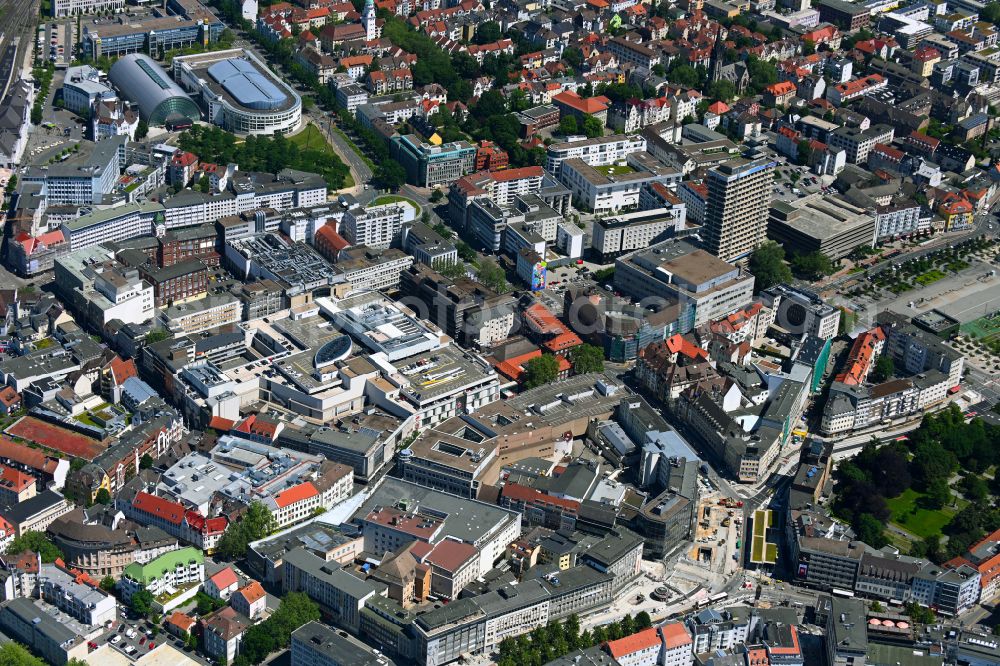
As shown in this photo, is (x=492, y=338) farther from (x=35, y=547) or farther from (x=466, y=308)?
(x=35, y=547)

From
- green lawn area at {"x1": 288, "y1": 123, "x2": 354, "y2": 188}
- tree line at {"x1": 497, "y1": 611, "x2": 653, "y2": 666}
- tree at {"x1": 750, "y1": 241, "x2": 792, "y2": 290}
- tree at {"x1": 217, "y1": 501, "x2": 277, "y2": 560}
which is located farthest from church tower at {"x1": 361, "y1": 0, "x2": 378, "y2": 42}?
tree line at {"x1": 497, "y1": 611, "x2": 653, "y2": 666}

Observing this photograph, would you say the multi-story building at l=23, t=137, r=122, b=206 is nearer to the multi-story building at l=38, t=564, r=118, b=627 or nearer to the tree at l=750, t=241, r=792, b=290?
the multi-story building at l=38, t=564, r=118, b=627

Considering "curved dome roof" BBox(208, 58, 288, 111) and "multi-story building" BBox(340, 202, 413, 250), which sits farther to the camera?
"curved dome roof" BBox(208, 58, 288, 111)

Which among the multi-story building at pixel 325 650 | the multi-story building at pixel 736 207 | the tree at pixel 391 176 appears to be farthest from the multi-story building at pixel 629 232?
the multi-story building at pixel 325 650

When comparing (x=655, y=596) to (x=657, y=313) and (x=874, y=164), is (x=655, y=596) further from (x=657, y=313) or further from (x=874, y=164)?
(x=874, y=164)

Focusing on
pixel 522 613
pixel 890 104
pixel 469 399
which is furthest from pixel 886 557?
pixel 890 104

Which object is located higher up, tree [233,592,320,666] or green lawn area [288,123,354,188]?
green lawn area [288,123,354,188]

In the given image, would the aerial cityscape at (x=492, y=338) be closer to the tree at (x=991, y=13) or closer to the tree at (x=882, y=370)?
the tree at (x=882, y=370)

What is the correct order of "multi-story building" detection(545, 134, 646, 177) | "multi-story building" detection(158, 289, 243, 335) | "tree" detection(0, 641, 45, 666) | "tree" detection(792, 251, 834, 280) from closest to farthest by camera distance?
"tree" detection(0, 641, 45, 666)
"multi-story building" detection(158, 289, 243, 335)
"tree" detection(792, 251, 834, 280)
"multi-story building" detection(545, 134, 646, 177)
